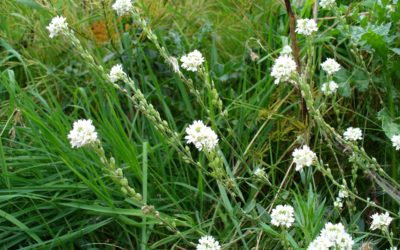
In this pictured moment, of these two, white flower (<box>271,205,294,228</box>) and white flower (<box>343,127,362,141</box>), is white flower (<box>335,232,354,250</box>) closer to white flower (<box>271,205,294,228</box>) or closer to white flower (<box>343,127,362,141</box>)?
white flower (<box>271,205,294,228</box>)

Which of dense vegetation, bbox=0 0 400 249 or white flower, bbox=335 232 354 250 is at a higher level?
dense vegetation, bbox=0 0 400 249

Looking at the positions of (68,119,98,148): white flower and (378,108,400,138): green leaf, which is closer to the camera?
(68,119,98,148): white flower

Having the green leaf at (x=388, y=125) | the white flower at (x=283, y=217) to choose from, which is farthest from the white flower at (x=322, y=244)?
the green leaf at (x=388, y=125)

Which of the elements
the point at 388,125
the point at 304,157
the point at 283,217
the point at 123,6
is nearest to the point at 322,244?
the point at 283,217

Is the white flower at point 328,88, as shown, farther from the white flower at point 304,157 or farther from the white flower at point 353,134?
the white flower at point 304,157

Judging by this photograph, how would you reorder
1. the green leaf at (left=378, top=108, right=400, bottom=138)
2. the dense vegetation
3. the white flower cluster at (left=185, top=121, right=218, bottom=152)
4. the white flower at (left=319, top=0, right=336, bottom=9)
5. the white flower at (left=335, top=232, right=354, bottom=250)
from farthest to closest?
the white flower at (left=319, top=0, right=336, bottom=9) < the green leaf at (left=378, top=108, right=400, bottom=138) < the dense vegetation < the white flower cluster at (left=185, top=121, right=218, bottom=152) < the white flower at (left=335, top=232, right=354, bottom=250)

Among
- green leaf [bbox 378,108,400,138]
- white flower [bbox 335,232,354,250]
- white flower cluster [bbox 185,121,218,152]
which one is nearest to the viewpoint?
white flower [bbox 335,232,354,250]

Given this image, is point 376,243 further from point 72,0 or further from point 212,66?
point 72,0

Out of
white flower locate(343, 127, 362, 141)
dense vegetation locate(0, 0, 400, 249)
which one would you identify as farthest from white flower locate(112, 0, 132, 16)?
white flower locate(343, 127, 362, 141)

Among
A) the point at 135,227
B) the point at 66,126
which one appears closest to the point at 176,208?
the point at 135,227
